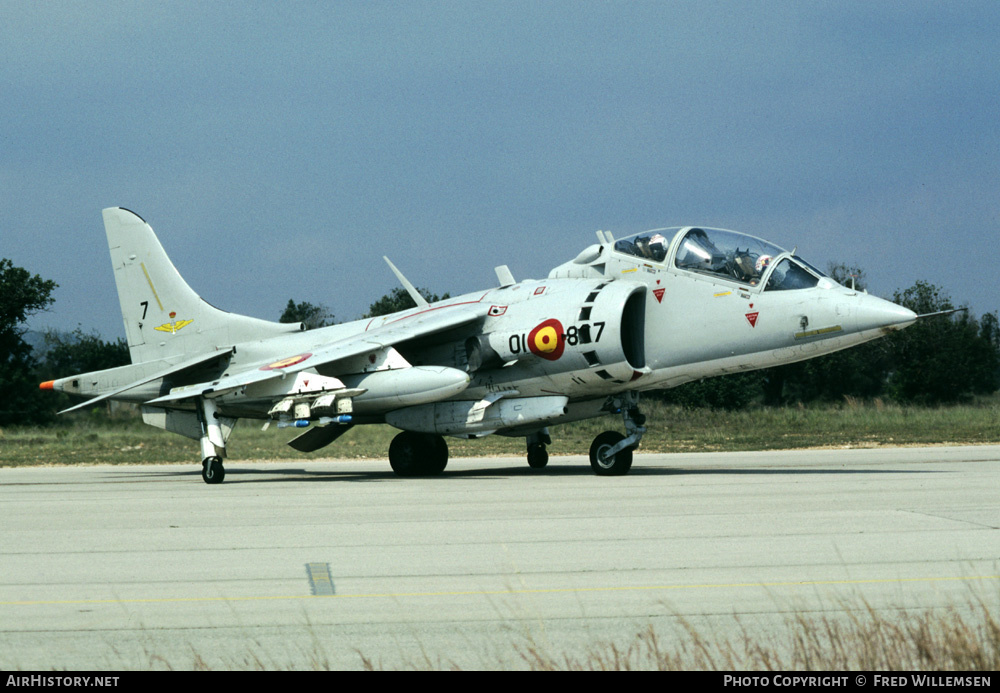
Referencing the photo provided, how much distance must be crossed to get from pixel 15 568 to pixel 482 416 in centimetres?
953

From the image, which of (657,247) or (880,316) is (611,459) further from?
(880,316)

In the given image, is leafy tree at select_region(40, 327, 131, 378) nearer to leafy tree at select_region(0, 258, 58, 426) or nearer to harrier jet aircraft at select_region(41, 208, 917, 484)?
leafy tree at select_region(0, 258, 58, 426)

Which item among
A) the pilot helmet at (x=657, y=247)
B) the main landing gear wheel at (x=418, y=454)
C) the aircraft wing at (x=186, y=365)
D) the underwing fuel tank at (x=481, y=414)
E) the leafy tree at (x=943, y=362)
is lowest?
the leafy tree at (x=943, y=362)

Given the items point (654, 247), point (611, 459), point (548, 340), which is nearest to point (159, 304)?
point (548, 340)

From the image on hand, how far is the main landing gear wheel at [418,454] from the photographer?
18.3 metres

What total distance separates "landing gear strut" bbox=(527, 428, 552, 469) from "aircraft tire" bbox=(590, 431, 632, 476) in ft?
7.47

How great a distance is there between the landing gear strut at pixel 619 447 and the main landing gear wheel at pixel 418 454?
3244mm

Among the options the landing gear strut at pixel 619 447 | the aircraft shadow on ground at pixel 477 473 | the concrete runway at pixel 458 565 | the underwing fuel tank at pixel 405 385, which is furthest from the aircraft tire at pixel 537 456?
the concrete runway at pixel 458 565

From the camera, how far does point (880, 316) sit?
1370 cm

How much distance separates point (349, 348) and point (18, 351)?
1473 inches

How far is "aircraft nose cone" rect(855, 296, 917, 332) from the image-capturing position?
44.6ft

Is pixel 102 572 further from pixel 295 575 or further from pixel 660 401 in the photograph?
pixel 660 401

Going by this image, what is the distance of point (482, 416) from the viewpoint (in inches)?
658

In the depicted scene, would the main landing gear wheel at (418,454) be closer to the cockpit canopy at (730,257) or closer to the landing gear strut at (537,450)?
the landing gear strut at (537,450)
